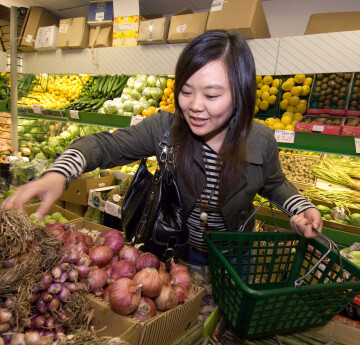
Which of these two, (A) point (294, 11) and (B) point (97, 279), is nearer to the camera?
(B) point (97, 279)

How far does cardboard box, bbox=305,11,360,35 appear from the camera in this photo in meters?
2.19

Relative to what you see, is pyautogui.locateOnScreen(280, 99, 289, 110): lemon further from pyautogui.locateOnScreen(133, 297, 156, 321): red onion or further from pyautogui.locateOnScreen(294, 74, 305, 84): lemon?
pyautogui.locateOnScreen(133, 297, 156, 321): red onion

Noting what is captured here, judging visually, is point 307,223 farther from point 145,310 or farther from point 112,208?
point 112,208

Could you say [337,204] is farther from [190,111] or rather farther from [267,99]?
[190,111]

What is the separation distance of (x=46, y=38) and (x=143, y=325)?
12.6 ft

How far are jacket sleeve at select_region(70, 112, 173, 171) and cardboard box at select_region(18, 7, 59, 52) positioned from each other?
3.22 meters

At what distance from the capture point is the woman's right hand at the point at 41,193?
2.96ft

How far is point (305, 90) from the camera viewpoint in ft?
10.2

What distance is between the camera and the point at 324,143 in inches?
81.3

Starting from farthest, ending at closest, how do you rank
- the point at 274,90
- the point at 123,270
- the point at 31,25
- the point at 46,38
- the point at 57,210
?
the point at 31,25, the point at 46,38, the point at 274,90, the point at 57,210, the point at 123,270

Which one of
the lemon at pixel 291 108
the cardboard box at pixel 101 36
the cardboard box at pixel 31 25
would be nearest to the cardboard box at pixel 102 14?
the cardboard box at pixel 101 36

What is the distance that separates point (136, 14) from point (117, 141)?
7.20 ft

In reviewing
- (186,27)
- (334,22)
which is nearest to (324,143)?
(334,22)

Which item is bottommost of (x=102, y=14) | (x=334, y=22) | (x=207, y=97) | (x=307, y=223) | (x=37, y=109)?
(x=307, y=223)
